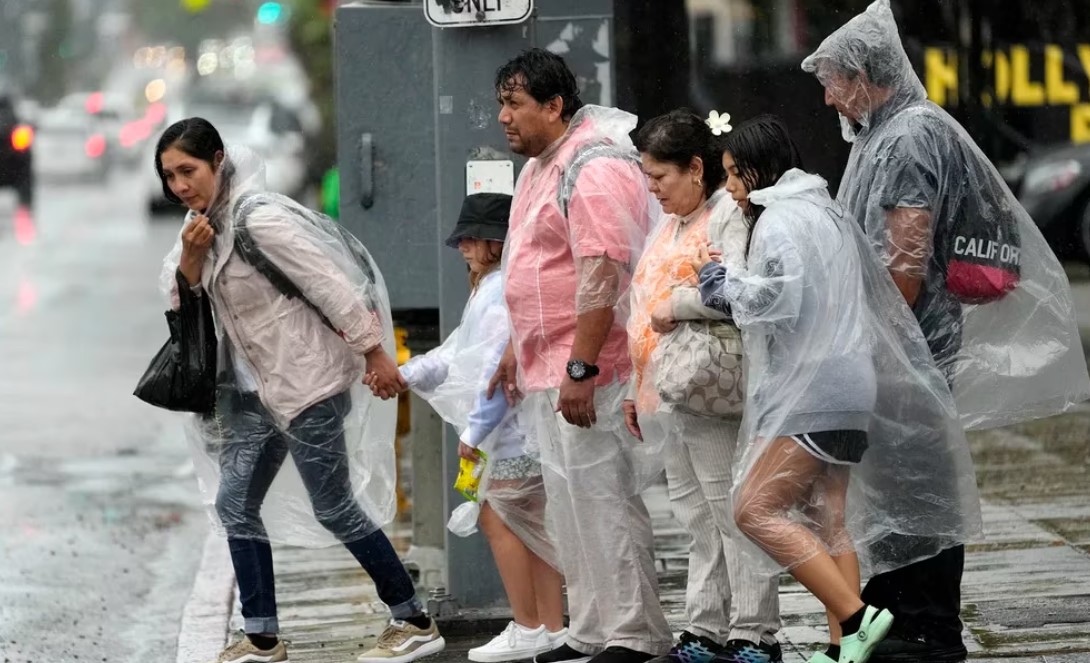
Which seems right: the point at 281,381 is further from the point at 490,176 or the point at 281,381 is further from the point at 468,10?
the point at 468,10

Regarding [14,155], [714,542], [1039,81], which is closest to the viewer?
[714,542]

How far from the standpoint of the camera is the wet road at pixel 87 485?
7.28m

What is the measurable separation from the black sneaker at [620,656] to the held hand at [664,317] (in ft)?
3.39

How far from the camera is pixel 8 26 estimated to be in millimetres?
59188

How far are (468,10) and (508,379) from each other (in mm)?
1327

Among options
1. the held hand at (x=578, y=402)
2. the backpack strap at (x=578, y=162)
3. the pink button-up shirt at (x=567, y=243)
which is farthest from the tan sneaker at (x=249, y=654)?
the backpack strap at (x=578, y=162)

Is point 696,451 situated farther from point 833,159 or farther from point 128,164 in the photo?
point 128,164

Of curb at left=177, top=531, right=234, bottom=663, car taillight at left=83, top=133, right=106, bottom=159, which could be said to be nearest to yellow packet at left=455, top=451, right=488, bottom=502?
curb at left=177, top=531, right=234, bottom=663

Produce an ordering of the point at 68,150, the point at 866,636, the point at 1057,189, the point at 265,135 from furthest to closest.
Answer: the point at 68,150 → the point at 265,135 → the point at 1057,189 → the point at 866,636

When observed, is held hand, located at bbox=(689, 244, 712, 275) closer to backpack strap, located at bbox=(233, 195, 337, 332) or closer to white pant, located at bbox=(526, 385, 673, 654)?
white pant, located at bbox=(526, 385, 673, 654)

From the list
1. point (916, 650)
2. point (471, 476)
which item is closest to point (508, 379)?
point (471, 476)

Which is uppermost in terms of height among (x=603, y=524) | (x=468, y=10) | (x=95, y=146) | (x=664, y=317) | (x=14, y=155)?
(x=468, y=10)

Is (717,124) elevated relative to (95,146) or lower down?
elevated

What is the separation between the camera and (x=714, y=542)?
5.44m
